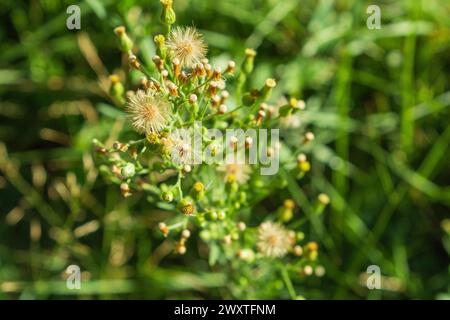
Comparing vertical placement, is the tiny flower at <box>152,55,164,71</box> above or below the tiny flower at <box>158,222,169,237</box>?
above

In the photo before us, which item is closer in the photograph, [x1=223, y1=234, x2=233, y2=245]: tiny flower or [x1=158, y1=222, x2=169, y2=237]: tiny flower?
[x1=158, y1=222, x2=169, y2=237]: tiny flower

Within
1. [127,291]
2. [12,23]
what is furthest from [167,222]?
[12,23]

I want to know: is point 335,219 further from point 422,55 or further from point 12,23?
→ point 12,23

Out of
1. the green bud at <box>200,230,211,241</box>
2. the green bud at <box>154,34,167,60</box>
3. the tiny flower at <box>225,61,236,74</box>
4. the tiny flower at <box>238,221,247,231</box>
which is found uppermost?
the green bud at <box>154,34,167,60</box>

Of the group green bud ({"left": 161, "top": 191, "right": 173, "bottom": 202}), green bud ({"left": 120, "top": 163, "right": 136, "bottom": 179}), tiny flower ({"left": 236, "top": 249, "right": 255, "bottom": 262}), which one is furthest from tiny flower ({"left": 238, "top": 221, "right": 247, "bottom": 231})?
green bud ({"left": 120, "top": 163, "right": 136, "bottom": 179})

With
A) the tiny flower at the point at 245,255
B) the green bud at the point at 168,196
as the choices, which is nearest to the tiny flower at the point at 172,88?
the green bud at the point at 168,196

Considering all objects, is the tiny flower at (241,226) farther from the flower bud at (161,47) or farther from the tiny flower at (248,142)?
the flower bud at (161,47)

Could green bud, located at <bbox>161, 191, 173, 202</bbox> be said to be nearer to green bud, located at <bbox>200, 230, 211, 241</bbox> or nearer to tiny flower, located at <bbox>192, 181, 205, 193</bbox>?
tiny flower, located at <bbox>192, 181, 205, 193</bbox>

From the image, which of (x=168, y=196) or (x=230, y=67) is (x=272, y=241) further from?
(x=230, y=67)
